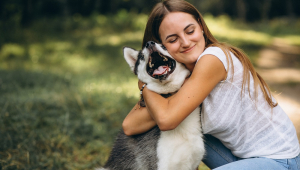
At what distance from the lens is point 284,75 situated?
6.57 metres

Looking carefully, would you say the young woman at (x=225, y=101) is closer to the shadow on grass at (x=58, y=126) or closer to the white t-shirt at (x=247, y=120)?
the white t-shirt at (x=247, y=120)

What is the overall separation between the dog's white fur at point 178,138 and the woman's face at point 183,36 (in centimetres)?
14

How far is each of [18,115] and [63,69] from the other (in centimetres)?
430

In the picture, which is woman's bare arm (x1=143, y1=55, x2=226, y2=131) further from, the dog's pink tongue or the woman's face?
the dog's pink tongue

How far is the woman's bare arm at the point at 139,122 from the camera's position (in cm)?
227

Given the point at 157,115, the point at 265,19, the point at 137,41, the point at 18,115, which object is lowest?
the point at 265,19

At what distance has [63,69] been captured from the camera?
7789 mm

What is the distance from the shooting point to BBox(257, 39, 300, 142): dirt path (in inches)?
173

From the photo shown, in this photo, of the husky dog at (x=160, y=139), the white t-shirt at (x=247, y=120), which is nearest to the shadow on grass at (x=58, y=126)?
the husky dog at (x=160, y=139)

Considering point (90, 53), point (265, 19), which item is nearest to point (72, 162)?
point (90, 53)

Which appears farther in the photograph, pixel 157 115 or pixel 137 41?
pixel 137 41

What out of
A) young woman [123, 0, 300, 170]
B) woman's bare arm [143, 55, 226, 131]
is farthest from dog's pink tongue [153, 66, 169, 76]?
woman's bare arm [143, 55, 226, 131]

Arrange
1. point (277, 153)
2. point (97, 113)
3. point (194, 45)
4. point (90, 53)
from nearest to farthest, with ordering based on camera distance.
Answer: point (277, 153) < point (194, 45) < point (97, 113) < point (90, 53)

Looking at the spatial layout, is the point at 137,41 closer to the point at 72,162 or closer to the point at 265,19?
the point at 72,162
